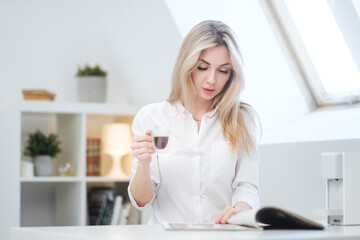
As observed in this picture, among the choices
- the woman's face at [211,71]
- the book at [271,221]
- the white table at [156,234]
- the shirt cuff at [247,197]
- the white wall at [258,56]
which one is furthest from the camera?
the white wall at [258,56]

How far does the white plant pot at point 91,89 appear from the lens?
185 inches

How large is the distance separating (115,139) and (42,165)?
612 millimetres

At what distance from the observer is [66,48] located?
4992mm

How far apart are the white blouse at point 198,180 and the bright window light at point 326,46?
138cm

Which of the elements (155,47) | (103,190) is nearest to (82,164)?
(103,190)

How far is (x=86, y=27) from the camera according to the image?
5.04 metres

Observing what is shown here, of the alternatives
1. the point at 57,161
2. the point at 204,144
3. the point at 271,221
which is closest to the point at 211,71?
the point at 204,144

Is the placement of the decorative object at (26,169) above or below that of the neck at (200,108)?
below

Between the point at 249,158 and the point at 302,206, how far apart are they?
3.11 feet

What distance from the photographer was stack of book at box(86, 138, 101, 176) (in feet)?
15.3

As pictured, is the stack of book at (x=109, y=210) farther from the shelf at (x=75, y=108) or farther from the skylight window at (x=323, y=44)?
the skylight window at (x=323, y=44)

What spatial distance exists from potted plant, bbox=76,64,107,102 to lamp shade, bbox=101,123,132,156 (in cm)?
26

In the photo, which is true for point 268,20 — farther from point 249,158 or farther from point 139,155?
point 139,155

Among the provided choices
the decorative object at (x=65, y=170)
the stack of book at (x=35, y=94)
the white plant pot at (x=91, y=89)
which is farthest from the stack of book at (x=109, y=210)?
the stack of book at (x=35, y=94)
